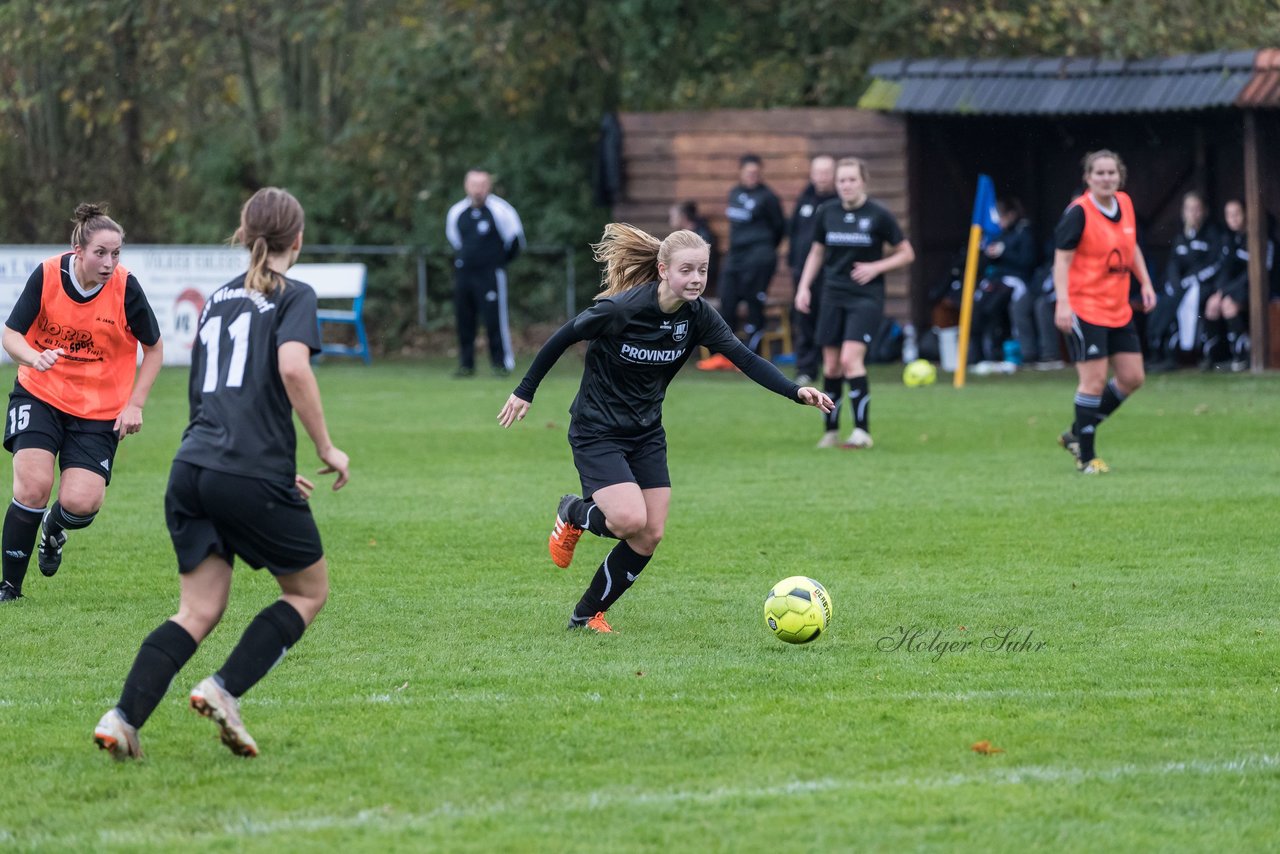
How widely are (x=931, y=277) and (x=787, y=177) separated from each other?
2.27 meters

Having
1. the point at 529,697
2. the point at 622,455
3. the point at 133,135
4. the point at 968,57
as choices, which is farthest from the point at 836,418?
the point at 133,135

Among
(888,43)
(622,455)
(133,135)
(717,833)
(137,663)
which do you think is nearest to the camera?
(717,833)

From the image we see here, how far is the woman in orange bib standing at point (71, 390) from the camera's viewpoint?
7.57m

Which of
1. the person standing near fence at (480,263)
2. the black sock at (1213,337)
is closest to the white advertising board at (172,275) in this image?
the person standing near fence at (480,263)

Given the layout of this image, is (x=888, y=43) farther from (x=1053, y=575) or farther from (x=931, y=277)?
(x=1053, y=575)

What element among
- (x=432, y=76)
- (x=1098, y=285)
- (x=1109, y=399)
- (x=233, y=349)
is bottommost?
(x=1109, y=399)

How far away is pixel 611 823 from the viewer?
4.45 meters

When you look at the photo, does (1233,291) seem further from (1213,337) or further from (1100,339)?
(1100,339)

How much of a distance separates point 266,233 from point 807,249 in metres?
13.9

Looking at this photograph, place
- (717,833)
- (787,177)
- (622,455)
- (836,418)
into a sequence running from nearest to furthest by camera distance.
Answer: (717,833) < (622,455) < (836,418) < (787,177)

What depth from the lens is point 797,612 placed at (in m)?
6.57

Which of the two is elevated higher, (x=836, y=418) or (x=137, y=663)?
(x=137, y=663)

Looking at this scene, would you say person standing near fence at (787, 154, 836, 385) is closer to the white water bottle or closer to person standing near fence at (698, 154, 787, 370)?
person standing near fence at (698, 154, 787, 370)

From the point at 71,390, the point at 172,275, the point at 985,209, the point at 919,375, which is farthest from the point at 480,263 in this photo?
the point at 71,390
